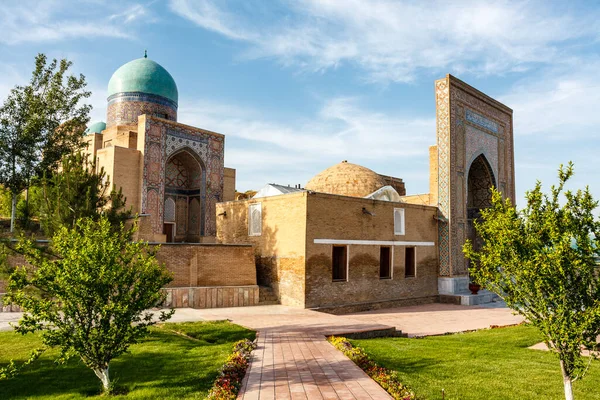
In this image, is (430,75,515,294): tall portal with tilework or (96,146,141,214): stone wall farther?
(96,146,141,214): stone wall

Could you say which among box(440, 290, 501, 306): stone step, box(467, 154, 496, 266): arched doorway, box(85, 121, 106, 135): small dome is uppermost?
box(85, 121, 106, 135): small dome

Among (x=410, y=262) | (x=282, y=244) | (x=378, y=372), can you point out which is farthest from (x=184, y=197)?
(x=378, y=372)

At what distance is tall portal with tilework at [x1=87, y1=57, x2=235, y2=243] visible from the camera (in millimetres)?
23328

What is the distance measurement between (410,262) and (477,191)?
7.66 metres

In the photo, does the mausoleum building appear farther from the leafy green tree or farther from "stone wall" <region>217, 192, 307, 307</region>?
the leafy green tree

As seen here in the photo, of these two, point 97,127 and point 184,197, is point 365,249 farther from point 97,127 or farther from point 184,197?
point 97,127

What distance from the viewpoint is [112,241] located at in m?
6.24

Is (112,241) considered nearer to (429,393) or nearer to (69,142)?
(429,393)

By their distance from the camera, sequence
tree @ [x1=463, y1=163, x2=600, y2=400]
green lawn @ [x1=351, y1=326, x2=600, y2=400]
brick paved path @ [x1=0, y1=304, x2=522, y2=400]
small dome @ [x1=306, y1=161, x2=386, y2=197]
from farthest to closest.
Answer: small dome @ [x1=306, y1=161, x2=386, y2=197] → green lawn @ [x1=351, y1=326, x2=600, y2=400] → brick paved path @ [x1=0, y1=304, x2=522, y2=400] → tree @ [x1=463, y1=163, x2=600, y2=400]

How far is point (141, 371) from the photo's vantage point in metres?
6.99

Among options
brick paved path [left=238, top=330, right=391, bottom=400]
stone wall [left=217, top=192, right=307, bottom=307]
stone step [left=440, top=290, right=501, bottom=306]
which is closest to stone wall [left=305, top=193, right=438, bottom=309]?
stone wall [left=217, top=192, right=307, bottom=307]

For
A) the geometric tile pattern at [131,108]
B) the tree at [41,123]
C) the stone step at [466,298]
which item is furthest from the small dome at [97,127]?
the stone step at [466,298]

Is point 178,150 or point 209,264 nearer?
point 209,264

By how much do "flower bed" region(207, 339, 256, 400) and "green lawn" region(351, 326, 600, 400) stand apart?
7.38ft
